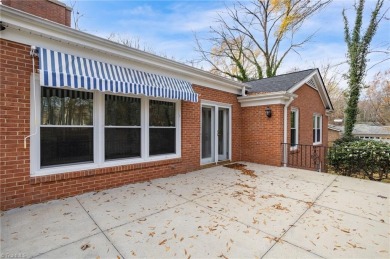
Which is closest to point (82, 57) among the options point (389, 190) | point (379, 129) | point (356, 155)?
point (389, 190)

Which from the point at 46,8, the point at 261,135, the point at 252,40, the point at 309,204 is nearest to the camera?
the point at 309,204

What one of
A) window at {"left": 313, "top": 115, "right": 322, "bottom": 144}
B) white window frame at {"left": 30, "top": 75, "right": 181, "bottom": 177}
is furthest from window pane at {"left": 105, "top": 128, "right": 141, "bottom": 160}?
window at {"left": 313, "top": 115, "right": 322, "bottom": 144}

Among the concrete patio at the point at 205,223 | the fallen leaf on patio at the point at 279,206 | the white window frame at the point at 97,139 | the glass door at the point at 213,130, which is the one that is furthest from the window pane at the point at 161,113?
the fallen leaf on patio at the point at 279,206

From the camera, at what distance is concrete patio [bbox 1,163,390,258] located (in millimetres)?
2704

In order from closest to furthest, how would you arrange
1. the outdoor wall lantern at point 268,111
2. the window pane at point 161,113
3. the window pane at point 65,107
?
the window pane at point 65,107 < the window pane at point 161,113 < the outdoor wall lantern at point 268,111

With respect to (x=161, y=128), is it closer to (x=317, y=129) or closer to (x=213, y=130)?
(x=213, y=130)

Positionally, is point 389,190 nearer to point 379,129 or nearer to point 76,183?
point 76,183

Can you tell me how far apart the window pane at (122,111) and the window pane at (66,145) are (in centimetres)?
64

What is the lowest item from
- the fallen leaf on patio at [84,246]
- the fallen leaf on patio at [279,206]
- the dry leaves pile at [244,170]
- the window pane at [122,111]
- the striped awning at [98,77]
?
the fallen leaf on patio at [279,206]

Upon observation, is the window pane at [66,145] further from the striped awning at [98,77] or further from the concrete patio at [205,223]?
the striped awning at [98,77]

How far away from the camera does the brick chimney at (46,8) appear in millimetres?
7462

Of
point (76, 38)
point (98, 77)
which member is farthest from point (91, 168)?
point (76, 38)

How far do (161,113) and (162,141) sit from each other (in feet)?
3.13

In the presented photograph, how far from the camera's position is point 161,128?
21.6ft
